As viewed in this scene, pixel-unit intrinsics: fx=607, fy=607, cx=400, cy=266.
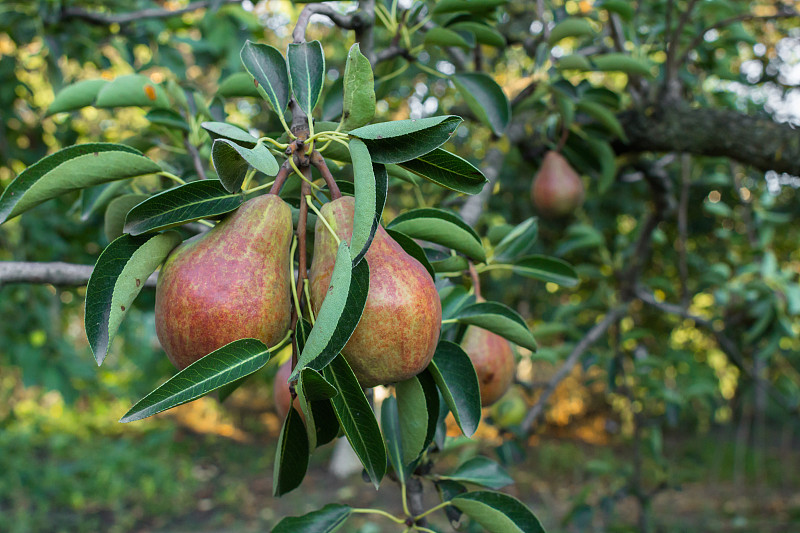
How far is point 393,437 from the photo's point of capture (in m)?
0.97

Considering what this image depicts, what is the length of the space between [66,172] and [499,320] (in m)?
0.57

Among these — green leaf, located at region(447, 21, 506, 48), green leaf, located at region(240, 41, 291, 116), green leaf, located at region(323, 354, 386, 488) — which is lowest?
green leaf, located at region(323, 354, 386, 488)

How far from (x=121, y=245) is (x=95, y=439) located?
6.77 metres

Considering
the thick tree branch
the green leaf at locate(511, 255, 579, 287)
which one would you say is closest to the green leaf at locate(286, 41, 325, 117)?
the green leaf at locate(511, 255, 579, 287)

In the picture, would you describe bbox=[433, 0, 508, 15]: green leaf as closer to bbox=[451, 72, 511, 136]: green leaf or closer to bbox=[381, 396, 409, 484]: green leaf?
bbox=[451, 72, 511, 136]: green leaf

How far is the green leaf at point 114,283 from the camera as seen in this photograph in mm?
643

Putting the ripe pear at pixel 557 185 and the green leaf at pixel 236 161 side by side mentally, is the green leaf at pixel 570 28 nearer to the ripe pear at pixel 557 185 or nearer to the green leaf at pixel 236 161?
the ripe pear at pixel 557 185

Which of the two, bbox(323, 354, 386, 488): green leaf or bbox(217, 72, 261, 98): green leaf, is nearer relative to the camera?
bbox(323, 354, 386, 488): green leaf

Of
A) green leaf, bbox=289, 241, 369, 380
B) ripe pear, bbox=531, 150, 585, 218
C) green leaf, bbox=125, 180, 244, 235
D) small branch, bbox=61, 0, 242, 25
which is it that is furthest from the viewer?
ripe pear, bbox=531, 150, 585, 218

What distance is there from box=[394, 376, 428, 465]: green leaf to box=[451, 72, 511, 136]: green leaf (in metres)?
0.56

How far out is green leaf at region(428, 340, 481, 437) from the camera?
758 mm

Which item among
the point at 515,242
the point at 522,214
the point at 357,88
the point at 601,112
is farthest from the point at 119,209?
the point at 522,214

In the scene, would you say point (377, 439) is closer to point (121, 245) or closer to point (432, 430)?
point (432, 430)

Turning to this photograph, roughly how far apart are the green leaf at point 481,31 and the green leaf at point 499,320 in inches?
23.4
